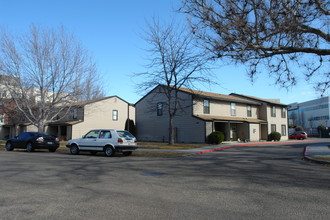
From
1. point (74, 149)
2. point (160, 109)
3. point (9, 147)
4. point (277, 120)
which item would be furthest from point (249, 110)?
point (9, 147)

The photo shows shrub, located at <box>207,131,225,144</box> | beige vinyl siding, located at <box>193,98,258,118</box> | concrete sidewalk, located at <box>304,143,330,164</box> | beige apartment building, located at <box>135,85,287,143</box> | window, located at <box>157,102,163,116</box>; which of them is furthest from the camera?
window, located at <box>157,102,163,116</box>

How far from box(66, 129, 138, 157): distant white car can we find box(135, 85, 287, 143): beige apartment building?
1184 centimetres

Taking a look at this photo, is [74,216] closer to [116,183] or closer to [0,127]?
[116,183]

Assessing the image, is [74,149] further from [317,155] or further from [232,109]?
[232,109]

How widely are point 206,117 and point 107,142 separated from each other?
16.7 meters

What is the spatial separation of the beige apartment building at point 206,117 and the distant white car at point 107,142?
1184 centimetres

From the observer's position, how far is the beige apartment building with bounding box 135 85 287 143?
3045 cm

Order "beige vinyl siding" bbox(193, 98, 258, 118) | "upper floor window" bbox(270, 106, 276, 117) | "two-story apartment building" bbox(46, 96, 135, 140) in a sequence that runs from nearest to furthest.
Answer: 1. "beige vinyl siding" bbox(193, 98, 258, 118)
2. "two-story apartment building" bbox(46, 96, 135, 140)
3. "upper floor window" bbox(270, 106, 276, 117)

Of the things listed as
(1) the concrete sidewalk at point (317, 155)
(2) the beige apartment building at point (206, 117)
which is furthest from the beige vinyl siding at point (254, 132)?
(1) the concrete sidewalk at point (317, 155)

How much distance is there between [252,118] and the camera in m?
37.6

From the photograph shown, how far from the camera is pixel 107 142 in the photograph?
16000 millimetres

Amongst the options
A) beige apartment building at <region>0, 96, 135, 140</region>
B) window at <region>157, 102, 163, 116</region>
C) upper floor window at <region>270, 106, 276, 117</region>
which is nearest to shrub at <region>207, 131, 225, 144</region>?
window at <region>157, 102, 163, 116</region>

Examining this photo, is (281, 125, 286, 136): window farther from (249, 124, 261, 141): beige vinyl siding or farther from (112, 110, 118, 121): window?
(112, 110, 118, 121): window

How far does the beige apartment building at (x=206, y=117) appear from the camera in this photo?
3045 centimetres
